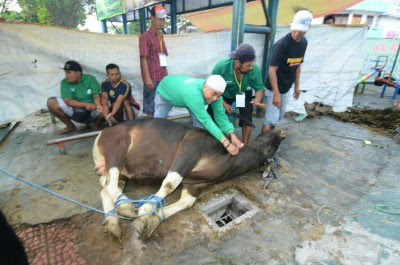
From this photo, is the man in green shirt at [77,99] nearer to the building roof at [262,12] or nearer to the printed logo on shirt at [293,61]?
the printed logo on shirt at [293,61]

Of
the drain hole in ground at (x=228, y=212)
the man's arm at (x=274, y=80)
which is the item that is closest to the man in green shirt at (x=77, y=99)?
the drain hole in ground at (x=228, y=212)

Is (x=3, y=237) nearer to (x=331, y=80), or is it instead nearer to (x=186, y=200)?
(x=186, y=200)

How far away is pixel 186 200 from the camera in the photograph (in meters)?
2.62

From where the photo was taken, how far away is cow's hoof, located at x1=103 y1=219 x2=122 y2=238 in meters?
2.10

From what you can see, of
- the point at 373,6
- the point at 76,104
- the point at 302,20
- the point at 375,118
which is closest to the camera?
the point at 302,20

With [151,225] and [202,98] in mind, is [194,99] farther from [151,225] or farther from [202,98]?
[151,225]

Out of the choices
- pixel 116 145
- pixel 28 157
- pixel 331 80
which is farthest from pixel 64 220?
pixel 331 80

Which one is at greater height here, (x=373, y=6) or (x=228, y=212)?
(x=373, y=6)

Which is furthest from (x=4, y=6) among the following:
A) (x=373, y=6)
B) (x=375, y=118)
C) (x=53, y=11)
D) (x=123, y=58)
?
(x=373, y=6)

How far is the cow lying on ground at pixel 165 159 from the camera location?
8.59 ft

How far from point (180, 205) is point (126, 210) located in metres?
0.56

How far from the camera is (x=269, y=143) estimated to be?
342 centimetres

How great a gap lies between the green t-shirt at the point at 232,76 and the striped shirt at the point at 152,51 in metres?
1.00

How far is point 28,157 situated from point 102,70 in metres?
2.00
